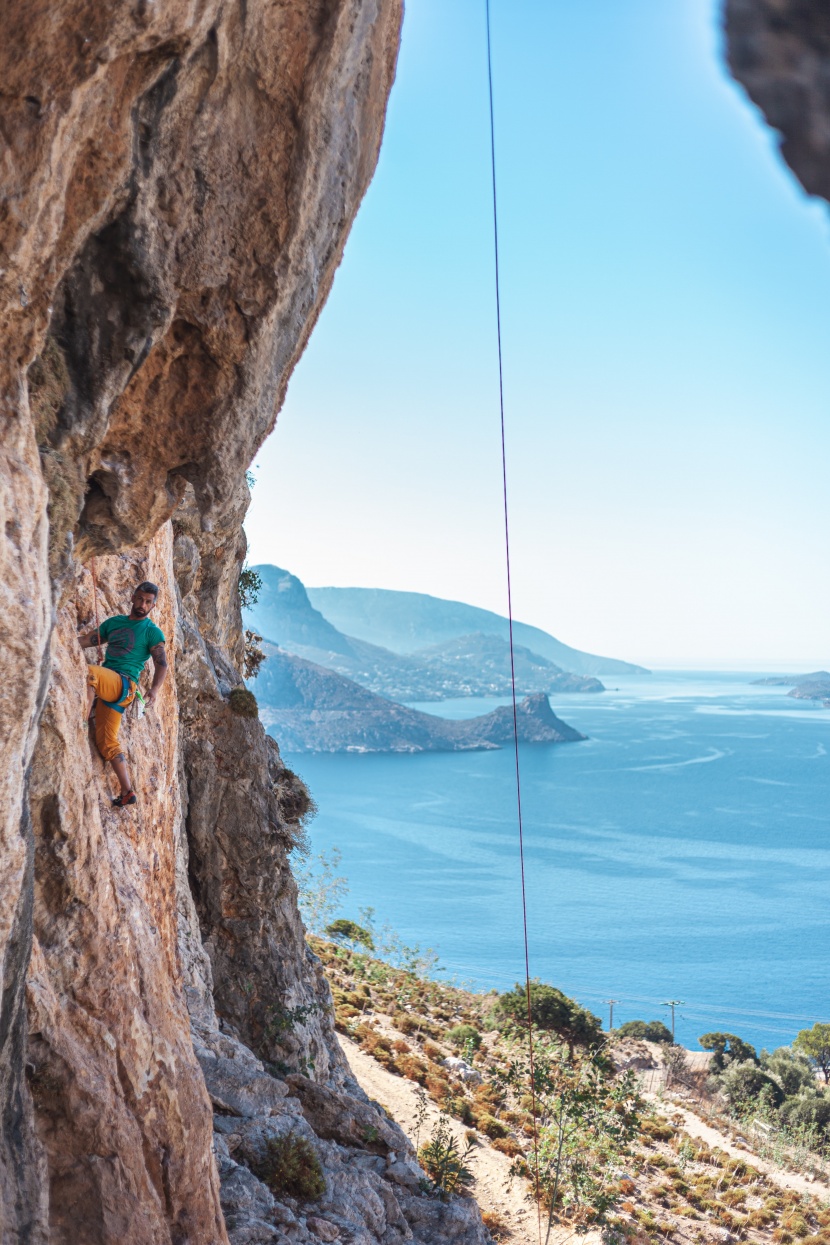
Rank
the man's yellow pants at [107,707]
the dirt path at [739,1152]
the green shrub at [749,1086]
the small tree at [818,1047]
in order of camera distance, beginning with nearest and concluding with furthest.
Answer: the man's yellow pants at [107,707] < the dirt path at [739,1152] < the green shrub at [749,1086] < the small tree at [818,1047]

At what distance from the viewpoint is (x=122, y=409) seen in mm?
5629

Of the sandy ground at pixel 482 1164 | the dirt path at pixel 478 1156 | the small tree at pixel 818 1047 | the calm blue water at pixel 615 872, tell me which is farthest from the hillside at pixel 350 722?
the sandy ground at pixel 482 1164

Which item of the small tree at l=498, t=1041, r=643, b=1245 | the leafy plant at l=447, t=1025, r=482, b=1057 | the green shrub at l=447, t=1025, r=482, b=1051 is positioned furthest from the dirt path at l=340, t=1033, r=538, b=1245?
the green shrub at l=447, t=1025, r=482, b=1051

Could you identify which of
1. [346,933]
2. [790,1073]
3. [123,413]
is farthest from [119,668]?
[790,1073]

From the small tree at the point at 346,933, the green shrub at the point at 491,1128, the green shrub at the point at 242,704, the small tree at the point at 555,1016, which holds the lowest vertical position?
the small tree at the point at 555,1016

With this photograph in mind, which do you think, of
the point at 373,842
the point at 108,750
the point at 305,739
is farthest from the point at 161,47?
the point at 305,739

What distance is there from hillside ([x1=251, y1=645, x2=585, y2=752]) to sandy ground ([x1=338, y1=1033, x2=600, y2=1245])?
123 metres

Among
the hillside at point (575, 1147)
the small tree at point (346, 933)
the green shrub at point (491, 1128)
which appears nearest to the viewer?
the hillside at point (575, 1147)

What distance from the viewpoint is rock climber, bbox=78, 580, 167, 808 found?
Answer: 260 inches

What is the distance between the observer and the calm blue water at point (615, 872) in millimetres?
61750

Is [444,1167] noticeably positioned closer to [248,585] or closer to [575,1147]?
[575,1147]

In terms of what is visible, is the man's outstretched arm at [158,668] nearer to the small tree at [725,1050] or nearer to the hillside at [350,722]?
the small tree at [725,1050]

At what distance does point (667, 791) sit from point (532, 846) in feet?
115

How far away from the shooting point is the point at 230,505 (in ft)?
21.4
